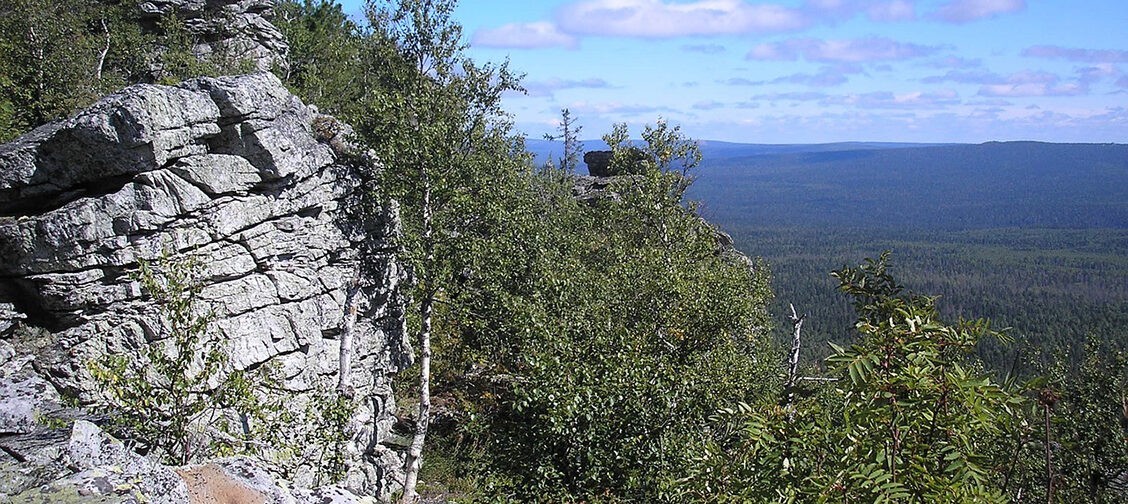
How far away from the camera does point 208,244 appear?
16.8m

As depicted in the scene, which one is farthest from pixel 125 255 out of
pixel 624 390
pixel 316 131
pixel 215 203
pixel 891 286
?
pixel 891 286

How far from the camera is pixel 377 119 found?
22359 millimetres

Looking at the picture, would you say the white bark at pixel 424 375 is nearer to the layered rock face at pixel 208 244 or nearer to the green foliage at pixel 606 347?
the layered rock face at pixel 208 244

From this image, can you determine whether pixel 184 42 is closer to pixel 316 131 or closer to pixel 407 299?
pixel 316 131

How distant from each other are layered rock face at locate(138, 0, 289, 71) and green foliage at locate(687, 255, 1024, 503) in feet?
115

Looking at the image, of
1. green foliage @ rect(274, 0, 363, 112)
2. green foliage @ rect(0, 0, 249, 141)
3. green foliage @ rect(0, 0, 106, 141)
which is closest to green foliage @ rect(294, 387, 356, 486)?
green foliage @ rect(0, 0, 249, 141)

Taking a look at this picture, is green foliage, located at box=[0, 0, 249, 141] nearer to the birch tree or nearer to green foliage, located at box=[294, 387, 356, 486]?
the birch tree

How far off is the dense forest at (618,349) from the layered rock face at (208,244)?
1.61 m

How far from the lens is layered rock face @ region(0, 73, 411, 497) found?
14.4 metres

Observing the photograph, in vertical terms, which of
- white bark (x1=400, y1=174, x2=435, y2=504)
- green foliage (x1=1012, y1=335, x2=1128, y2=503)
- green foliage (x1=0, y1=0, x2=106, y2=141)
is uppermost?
green foliage (x1=0, y1=0, x2=106, y2=141)

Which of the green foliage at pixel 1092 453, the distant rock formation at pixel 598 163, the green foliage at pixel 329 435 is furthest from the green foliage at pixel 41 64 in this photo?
the green foliage at pixel 1092 453

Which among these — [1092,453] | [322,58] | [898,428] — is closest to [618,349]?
[898,428]

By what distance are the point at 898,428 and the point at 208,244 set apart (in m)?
16.6

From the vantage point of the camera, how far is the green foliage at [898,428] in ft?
15.6
